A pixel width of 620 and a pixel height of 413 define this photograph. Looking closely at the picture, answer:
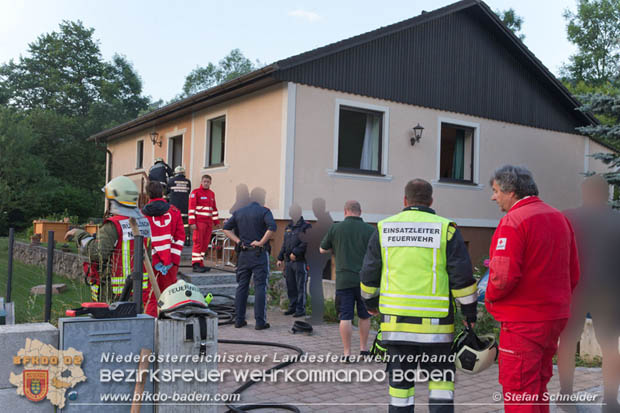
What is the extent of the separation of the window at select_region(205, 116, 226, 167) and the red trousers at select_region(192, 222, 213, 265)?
5.17 m

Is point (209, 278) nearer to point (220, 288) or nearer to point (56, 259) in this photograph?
point (220, 288)

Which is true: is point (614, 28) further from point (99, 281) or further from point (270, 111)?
point (99, 281)

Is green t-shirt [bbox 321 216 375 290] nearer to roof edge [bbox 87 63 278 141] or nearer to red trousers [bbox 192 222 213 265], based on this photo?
red trousers [bbox 192 222 213 265]

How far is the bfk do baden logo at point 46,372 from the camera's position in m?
3.66

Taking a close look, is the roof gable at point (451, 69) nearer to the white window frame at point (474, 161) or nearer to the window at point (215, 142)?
the white window frame at point (474, 161)

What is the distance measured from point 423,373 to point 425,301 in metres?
0.54

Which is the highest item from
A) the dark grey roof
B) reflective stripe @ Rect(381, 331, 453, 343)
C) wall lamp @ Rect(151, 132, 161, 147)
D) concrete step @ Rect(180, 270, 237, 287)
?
the dark grey roof

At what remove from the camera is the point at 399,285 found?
4.19 metres

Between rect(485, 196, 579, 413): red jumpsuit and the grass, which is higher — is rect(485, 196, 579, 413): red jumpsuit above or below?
above

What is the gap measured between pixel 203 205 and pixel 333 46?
5.13 meters

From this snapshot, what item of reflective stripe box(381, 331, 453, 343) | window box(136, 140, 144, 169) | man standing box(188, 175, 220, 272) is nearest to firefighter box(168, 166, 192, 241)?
man standing box(188, 175, 220, 272)

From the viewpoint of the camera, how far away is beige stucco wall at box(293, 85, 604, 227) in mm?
13625

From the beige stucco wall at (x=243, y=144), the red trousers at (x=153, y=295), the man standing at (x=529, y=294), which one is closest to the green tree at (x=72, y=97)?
the beige stucco wall at (x=243, y=144)

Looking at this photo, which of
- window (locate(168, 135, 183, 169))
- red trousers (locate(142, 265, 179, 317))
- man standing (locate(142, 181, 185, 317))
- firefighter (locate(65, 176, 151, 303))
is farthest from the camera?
window (locate(168, 135, 183, 169))
